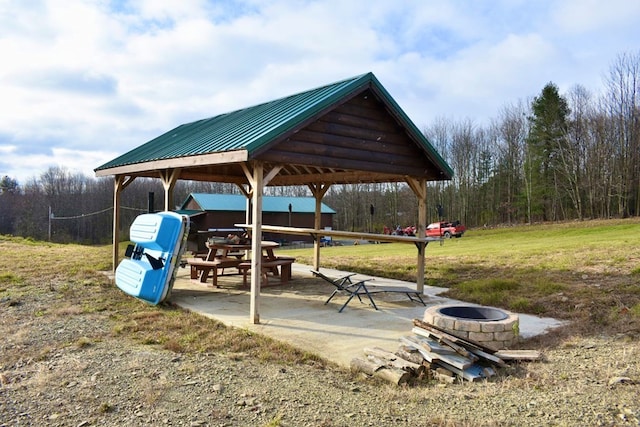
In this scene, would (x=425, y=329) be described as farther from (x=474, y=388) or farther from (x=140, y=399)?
(x=140, y=399)

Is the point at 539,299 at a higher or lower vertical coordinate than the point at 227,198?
lower

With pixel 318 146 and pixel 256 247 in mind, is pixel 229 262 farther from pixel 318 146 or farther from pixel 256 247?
pixel 318 146

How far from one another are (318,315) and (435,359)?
2.83 meters

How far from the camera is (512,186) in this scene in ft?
132

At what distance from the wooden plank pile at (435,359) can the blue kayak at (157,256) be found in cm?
411

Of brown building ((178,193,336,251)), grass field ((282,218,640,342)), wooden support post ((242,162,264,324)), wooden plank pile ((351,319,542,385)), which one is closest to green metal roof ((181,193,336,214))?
brown building ((178,193,336,251))

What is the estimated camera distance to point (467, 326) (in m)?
5.37

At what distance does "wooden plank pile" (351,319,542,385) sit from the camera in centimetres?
455

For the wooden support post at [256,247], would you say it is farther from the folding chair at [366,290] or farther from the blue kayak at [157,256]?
the blue kayak at [157,256]

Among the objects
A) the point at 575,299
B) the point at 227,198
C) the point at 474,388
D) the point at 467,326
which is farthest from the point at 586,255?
the point at 227,198

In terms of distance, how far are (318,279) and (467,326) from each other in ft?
20.3

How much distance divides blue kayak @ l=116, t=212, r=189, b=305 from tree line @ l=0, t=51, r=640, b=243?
20416mm

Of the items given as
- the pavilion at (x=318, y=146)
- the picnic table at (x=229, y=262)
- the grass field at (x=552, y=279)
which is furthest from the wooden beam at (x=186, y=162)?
the grass field at (x=552, y=279)

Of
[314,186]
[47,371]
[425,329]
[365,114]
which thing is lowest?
[47,371]
